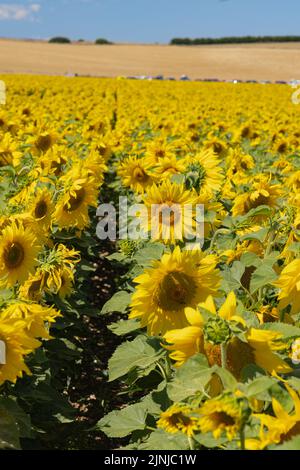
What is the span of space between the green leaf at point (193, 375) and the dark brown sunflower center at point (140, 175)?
102 inches

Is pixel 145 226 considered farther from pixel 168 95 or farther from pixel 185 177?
pixel 168 95

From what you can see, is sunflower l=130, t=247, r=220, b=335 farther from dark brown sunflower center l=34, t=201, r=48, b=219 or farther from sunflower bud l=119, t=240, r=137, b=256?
dark brown sunflower center l=34, t=201, r=48, b=219

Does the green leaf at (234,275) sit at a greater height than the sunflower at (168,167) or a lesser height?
lesser

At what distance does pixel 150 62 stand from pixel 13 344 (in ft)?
189

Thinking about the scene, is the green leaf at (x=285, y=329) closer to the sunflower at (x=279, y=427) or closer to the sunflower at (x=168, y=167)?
the sunflower at (x=279, y=427)

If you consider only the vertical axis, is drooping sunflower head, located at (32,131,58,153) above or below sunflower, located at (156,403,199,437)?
above

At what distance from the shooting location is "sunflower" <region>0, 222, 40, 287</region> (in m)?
2.58

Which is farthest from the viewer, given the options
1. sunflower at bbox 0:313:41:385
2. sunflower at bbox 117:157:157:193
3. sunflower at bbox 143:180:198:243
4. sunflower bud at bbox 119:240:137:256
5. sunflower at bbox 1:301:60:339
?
sunflower at bbox 117:157:157:193

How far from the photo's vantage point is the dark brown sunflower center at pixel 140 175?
157 inches

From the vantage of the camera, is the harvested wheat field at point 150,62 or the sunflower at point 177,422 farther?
the harvested wheat field at point 150,62

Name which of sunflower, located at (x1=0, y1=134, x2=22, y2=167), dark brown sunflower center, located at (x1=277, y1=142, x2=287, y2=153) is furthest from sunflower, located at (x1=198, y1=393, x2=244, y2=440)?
dark brown sunflower center, located at (x1=277, y1=142, x2=287, y2=153)

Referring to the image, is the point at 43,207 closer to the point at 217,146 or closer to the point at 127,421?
the point at 127,421

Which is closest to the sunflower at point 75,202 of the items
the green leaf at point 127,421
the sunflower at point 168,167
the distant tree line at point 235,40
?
the sunflower at point 168,167
